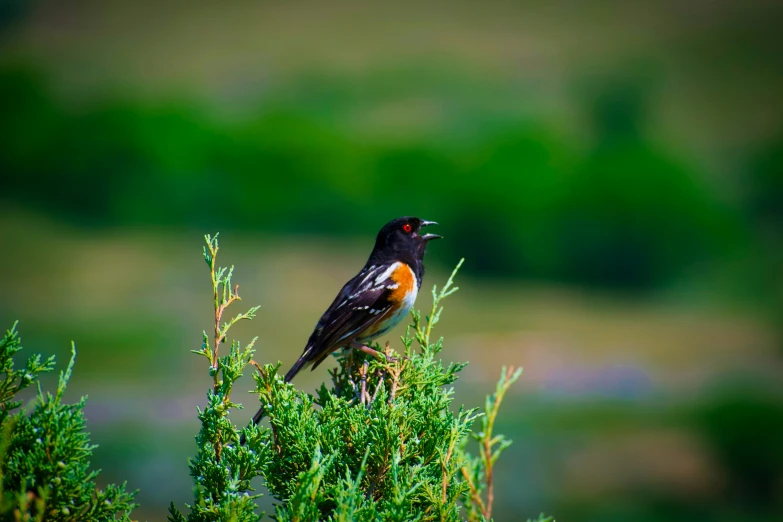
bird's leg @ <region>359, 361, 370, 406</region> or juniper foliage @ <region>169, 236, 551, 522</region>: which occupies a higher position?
bird's leg @ <region>359, 361, 370, 406</region>

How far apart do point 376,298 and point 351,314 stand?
0.16 m

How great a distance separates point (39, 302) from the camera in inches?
383

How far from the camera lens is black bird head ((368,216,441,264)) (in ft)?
9.27

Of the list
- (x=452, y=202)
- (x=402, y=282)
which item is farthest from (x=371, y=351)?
(x=452, y=202)

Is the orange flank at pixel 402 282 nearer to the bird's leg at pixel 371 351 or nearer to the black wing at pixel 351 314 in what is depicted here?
the black wing at pixel 351 314

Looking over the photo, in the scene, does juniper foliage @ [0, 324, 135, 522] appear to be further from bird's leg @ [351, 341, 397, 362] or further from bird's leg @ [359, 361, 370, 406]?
bird's leg @ [351, 341, 397, 362]

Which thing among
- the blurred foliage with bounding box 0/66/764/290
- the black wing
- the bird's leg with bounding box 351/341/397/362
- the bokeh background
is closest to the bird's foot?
the bird's leg with bounding box 351/341/397/362

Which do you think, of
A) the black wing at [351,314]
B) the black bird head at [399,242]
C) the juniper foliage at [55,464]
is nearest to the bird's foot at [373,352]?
the black wing at [351,314]

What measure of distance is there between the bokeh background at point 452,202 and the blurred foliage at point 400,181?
0.12 feet

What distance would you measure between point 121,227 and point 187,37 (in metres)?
3.74

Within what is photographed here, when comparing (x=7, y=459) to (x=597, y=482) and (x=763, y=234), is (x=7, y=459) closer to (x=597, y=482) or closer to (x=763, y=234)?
(x=597, y=482)

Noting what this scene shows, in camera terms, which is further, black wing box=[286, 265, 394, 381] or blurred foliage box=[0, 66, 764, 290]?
blurred foliage box=[0, 66, 764, 290]

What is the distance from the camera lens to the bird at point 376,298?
7.99ft

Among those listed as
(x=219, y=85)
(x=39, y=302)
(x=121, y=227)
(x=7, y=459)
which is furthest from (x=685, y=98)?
(x=7, y=459)
